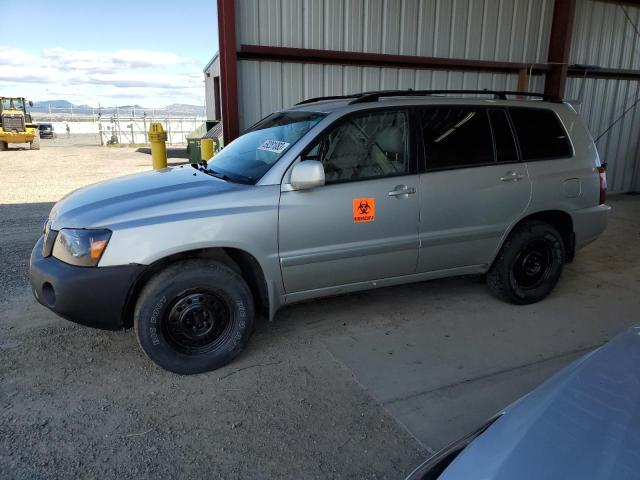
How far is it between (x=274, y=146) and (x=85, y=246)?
5.01ft

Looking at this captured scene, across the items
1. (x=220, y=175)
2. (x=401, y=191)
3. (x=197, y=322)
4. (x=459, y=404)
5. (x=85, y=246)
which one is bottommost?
(x=459, y=404)

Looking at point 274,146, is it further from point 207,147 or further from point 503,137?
point 207,147

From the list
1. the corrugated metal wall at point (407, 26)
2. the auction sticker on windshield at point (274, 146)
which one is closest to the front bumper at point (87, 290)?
the auction sticker on windshield at point (274, 146)

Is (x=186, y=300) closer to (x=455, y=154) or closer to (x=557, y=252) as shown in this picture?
(x=455, y=154)

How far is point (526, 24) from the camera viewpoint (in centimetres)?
909

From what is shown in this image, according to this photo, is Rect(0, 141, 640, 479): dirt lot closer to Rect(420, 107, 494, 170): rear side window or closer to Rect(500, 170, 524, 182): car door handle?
Rect(500, 170, 524, 182): car door handle

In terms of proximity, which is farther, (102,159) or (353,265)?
(102,159)

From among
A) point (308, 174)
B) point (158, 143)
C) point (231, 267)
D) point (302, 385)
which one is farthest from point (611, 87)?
point (302, 385)

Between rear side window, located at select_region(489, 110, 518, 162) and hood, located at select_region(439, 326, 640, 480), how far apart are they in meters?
2.68

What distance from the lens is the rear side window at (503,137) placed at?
171 inches

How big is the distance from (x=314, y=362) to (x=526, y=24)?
816 centimetres

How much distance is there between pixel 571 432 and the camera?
156 centimetres

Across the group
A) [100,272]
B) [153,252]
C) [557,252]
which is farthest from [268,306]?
[557,252]

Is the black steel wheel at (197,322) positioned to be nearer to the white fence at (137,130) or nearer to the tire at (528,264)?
the tire at (528,264)
